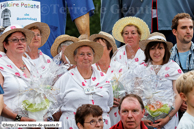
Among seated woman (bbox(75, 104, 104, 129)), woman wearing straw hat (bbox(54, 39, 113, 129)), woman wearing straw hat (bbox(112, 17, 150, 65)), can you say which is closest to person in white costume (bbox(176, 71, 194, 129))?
seated woman (bbox(75, 104, 104, 129))

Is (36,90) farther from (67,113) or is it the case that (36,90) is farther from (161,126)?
(161,126)

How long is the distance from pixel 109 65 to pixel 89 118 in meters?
1.76

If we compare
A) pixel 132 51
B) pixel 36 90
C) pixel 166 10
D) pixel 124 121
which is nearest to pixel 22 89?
pixel 36 90

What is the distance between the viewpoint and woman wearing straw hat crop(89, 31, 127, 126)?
464 centimetres

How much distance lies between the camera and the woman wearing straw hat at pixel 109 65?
464 cm

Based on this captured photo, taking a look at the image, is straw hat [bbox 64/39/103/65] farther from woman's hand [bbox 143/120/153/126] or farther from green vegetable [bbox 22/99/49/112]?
woman's hand [bbox 143/120/153/126]

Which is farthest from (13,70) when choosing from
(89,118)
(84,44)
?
(89,118)

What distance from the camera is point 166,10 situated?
6.46 m

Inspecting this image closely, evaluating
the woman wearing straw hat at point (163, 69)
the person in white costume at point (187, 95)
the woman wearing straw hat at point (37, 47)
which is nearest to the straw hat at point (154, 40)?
the woman wearing straw hat at point (163, 69)

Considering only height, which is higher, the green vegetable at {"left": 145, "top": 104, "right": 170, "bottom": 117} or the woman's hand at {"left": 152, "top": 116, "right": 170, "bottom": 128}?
the green vegetable at {"left": 145, "top": 104, "right": 170, "bottom": 117}

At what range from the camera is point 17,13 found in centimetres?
596

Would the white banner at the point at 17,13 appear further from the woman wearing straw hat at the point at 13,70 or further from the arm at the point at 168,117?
the arm at the point at 168,117

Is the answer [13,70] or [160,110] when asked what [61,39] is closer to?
[13,70]

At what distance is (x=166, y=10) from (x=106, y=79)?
273 cm
